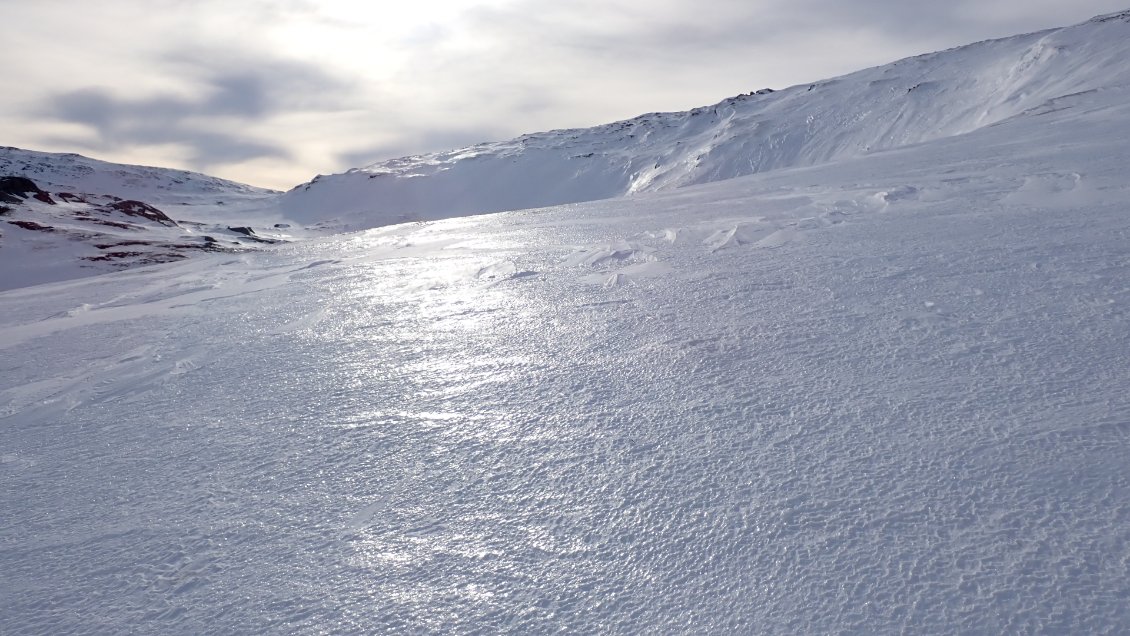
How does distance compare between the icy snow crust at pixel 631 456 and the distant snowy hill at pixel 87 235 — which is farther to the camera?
the distant snowy hill at pixel 87 235

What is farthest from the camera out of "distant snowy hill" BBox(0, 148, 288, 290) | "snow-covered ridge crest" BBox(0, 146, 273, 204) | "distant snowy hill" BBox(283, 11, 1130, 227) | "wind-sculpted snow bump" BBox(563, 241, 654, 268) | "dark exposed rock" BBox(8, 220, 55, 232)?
"snow-covered ridge crest" BBox(0, 146, 273, 204)

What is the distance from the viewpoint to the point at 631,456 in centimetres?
179

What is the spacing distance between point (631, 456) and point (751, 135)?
27.2 metres

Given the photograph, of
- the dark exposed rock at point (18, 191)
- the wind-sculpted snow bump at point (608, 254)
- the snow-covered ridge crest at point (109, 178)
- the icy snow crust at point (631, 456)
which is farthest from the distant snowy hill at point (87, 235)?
the snow-covered ridge crest at point (109, 178)

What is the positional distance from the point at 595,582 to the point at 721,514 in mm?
338

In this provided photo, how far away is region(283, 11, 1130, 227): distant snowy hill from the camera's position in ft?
56.7

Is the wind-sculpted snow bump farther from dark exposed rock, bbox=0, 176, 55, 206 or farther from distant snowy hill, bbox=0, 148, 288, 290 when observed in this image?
dark exposed rock, bbox=0, 176, 55, 206

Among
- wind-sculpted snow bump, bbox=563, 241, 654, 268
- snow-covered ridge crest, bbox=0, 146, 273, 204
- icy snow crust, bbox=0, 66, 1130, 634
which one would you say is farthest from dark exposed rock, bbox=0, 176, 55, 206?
snow-covered ridge crest, bbox=0, 146, 273, 204

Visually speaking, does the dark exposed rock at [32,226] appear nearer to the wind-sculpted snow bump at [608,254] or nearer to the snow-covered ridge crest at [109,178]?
the wind-sculpted snow bump at [608,254]

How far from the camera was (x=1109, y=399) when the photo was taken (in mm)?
1741

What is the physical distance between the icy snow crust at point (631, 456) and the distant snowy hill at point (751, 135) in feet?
35.8

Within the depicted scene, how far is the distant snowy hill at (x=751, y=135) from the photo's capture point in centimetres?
1728

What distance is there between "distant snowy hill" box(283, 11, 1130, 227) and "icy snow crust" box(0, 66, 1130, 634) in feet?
35.8

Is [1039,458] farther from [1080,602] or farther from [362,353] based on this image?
[362,353]
